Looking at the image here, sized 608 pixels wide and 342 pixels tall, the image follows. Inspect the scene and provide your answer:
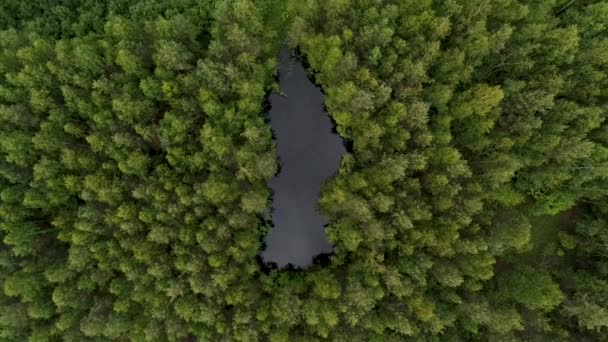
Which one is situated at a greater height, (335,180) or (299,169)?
(299,169)

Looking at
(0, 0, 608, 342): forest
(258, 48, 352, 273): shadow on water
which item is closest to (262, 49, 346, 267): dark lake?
(258, 48, 352, 273): shadow on water

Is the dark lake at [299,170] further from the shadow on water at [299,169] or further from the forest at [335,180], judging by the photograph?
the forest at [335,180]

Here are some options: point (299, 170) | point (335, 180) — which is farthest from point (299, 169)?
point (335, 180)

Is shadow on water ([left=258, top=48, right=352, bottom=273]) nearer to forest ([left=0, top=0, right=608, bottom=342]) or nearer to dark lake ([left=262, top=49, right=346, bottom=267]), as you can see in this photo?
dark lake ([left=262, top=49, right=346, bottom=267])

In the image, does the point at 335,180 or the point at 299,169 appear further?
the point at 299,169

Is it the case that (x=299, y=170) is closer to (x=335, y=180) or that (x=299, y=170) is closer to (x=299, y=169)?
(x=299, y=169)
